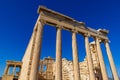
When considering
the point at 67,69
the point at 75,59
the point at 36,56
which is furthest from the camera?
the point at 67,69

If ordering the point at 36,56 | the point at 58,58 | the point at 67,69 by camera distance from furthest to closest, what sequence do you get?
the point at 67,69, the point at 58,58, the point at 36,56

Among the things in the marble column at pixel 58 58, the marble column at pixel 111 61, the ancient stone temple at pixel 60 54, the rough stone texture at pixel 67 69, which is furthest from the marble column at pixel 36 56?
the marble column at pixel 111 61

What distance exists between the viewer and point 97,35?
22125 mm

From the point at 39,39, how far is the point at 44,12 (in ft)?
14.3

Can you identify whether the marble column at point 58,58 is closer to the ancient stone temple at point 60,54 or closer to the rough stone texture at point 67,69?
the ancient stone temple at point 60,54

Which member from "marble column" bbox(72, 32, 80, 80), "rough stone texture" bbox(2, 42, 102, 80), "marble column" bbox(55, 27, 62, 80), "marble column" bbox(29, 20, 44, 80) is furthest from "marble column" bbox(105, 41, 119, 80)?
"marble column" bbox(29, 20, 44, 80)

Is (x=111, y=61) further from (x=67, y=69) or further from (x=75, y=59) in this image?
(x=67, y=69)

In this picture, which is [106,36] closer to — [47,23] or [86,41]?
[86,41]

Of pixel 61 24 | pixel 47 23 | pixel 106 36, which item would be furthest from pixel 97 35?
pixel 47 23

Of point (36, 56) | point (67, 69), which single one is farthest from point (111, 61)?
point (36, 56)

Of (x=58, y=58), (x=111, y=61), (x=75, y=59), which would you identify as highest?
(x=111, y=61)

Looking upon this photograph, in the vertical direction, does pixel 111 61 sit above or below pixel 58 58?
above

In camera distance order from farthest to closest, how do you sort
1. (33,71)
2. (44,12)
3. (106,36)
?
(106,36) < (44,12) < (33,71)

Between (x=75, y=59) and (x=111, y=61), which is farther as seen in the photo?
(x=111, y=61)
